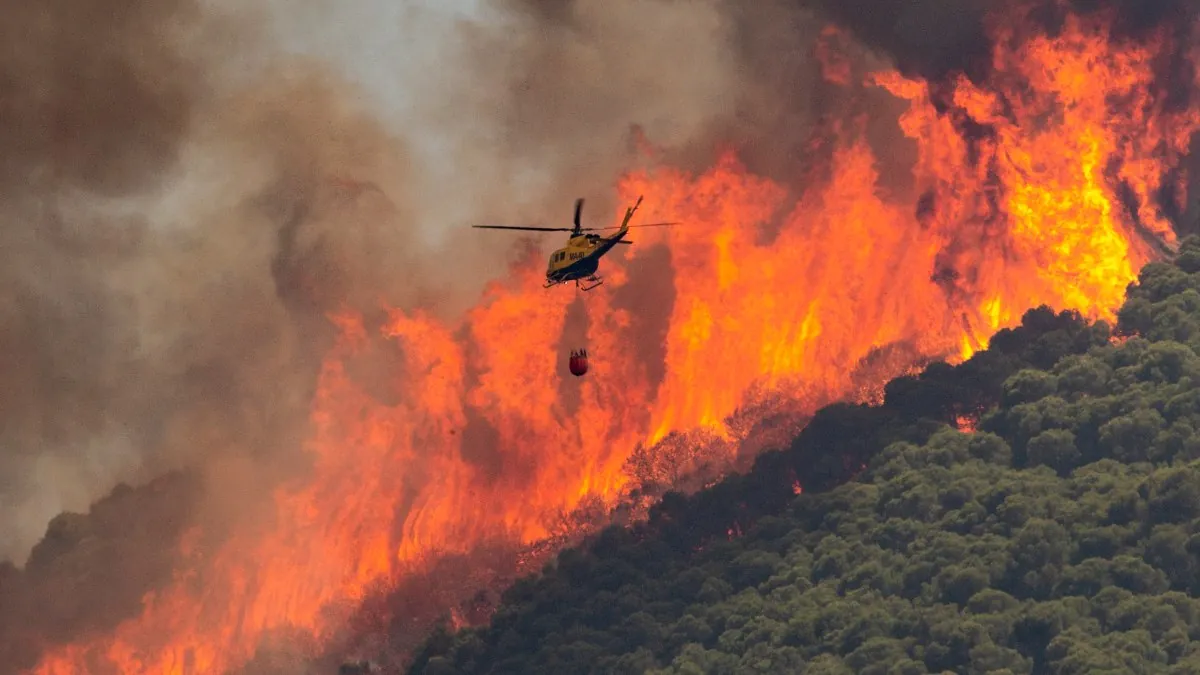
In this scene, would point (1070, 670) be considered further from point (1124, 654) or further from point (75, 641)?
point (75, 641)

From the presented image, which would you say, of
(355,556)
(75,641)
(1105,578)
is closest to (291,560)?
(355,556)

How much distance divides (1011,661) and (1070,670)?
5141 millimetres

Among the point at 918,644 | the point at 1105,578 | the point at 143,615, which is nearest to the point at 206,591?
the point at 143,615

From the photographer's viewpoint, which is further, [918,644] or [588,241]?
[918,644]

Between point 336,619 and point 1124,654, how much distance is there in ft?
202

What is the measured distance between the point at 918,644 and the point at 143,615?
204 ft

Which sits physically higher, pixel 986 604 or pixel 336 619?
pixel 336 619

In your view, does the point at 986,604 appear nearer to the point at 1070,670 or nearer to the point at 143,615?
the point at 1070,670

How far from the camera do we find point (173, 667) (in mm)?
197250

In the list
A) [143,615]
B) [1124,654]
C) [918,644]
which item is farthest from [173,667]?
[1124,654]

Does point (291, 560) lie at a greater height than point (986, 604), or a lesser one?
greater

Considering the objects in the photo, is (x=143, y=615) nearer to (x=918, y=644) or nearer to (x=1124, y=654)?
(x=918, y=644)

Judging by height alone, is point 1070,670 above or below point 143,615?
below

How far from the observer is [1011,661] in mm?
193500
